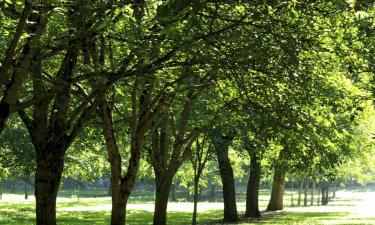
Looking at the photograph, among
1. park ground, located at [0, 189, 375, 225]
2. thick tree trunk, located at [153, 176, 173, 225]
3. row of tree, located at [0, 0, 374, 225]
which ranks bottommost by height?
park ground, located at [0, 189, 375, 225]

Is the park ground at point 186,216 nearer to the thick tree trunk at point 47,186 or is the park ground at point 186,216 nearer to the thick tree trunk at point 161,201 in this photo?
the thick tree trunk at point 161,201

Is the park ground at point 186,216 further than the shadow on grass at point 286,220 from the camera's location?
Yes

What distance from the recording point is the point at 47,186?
1303 cm

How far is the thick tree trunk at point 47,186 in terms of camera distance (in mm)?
12976

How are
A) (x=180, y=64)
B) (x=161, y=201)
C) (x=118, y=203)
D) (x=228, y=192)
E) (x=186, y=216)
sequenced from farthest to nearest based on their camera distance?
(x=186, y=216) → (x=228, y=192) → (x=161, y=201) → (x=118, y=203) → (x=180, y=64)

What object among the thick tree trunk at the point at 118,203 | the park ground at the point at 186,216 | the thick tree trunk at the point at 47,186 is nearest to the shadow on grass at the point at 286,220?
the park ground at the point at 186,216

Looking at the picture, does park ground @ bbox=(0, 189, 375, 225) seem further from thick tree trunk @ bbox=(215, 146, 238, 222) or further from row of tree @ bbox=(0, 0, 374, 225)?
row of tree @ bbox=(0, 0, 374, 225)

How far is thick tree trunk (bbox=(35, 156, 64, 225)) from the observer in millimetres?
12976

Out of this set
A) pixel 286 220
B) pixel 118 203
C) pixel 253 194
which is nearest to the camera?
pixel 118 203

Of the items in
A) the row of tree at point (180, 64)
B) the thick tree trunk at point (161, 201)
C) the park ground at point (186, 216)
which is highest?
the row of tree at point (180, 64)

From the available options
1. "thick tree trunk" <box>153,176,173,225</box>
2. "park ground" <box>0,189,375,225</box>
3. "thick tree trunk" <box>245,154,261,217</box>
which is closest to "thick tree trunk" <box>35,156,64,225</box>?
"thick tree trunk" <box>153,176,173,225</box>

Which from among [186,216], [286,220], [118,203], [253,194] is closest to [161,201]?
[118,203]

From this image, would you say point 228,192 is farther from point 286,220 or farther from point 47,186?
point 47,186

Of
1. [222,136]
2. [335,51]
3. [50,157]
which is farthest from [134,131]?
[222,136]
